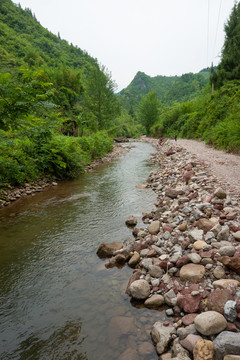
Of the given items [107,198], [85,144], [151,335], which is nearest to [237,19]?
[85,144]

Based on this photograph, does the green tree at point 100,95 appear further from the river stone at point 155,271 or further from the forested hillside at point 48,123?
the river stone at point 155,271

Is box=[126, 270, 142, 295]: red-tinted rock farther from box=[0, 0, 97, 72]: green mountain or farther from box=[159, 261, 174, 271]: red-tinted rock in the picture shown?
box=[0, 0, 97, 72]: green mountain

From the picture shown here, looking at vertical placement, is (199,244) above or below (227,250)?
below

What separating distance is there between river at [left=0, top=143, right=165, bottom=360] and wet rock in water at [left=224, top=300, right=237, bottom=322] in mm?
898

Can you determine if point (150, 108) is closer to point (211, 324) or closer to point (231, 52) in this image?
point (231, 52)

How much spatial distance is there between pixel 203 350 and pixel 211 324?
0.26 metres

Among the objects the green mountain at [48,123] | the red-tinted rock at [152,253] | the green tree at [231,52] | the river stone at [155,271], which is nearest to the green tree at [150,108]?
the green mountain at [48,123]

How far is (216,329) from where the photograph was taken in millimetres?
2010

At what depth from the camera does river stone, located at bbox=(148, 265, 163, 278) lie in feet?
10.5

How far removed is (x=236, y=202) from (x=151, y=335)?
3.18m

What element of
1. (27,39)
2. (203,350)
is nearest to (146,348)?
(203,350)

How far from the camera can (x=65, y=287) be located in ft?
10.5

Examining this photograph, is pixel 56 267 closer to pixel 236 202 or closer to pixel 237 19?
pixel 236 202

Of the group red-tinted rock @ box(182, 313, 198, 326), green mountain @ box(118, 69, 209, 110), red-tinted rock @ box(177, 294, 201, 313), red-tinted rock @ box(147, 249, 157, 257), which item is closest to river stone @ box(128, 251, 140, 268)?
red-tinted rock @ box(147, 249, 157, 257)
